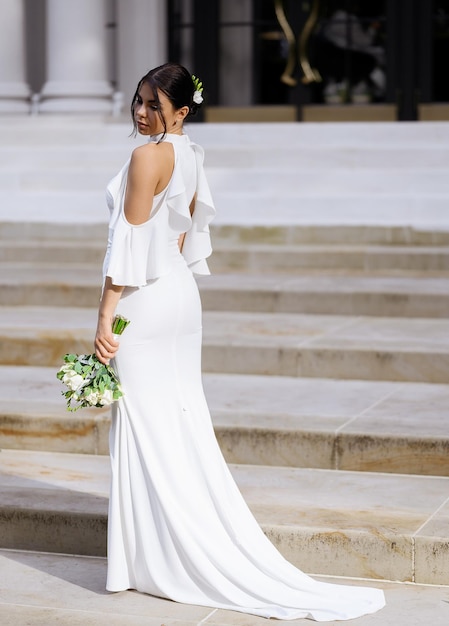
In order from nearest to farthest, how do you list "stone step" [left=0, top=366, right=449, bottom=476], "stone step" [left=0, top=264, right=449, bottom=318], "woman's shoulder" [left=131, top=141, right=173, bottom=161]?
"woman's shoulder" [left=131, top=141, right=173, bottom=161]
"stone step" [left=0, top=366, right=449, bottom=476]
"stone step" [left=0, top=264, right=449, bottom=318]

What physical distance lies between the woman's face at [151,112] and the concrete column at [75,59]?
8.32 meters

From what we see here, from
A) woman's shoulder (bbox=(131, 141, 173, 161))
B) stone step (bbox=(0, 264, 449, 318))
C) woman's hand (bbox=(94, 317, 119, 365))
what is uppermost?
woman's shoulder (bbox=(131, 141, 173, 161))

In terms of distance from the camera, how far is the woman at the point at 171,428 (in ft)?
14.8

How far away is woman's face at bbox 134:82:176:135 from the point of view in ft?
14.7

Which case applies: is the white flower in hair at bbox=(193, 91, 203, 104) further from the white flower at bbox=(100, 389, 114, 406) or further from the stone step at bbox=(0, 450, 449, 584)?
the stone step at bbox=(0, 450, 449, 584)

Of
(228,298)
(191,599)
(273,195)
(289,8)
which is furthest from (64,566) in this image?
(289,8)

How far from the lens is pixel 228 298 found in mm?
8930

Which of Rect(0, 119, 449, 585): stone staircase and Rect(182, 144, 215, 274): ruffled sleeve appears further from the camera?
Rect(0, 119, 449, 585): stone staircase

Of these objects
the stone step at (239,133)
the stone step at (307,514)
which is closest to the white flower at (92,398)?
the stone step at (307,514)

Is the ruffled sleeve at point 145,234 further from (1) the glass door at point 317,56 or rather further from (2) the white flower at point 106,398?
(1) the glass door at point 317,56

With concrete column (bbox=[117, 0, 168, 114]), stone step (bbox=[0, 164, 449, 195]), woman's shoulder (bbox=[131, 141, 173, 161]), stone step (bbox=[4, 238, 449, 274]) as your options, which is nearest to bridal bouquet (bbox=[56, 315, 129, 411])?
woman's shoulder (bbox=[131, 141, 173, 161])

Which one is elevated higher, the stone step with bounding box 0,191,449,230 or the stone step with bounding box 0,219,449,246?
the stone step with bounding box 0,191,449,230

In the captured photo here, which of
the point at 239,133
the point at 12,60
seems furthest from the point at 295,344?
the point at 12,60

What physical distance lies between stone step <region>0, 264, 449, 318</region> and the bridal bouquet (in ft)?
14.2
